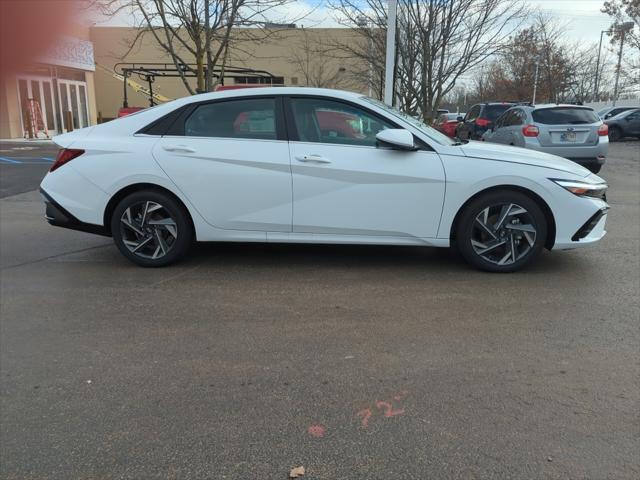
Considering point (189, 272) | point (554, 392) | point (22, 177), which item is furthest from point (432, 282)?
point (22, 177)

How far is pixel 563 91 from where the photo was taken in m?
43.7

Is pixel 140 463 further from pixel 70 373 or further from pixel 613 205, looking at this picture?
pixel 613 205

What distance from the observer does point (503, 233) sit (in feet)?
15.7

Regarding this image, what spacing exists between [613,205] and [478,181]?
4810 millimetres

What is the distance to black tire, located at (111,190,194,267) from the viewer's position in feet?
16.3

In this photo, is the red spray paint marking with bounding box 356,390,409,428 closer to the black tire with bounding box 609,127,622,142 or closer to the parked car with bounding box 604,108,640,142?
the parked car with bounding box 604,108,640,142

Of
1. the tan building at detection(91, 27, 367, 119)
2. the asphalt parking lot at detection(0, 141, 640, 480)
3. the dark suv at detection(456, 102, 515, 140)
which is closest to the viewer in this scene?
the asphalt parking lot at detection(0, 141, 640, 480)

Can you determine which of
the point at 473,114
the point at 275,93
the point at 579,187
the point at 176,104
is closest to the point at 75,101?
the point at 473,114

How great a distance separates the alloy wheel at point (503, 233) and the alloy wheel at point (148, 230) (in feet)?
9.40

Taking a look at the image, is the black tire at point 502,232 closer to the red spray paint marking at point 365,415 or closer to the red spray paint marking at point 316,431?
the red spray paint marking at point 365,415

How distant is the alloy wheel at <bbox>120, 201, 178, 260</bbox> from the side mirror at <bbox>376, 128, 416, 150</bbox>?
2.11 metres

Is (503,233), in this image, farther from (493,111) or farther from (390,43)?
(493,111)

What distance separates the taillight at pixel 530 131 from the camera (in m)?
10.3

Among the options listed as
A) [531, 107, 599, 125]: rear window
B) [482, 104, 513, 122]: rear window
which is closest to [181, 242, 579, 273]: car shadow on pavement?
[531, 107, 599, 125]: rear window
